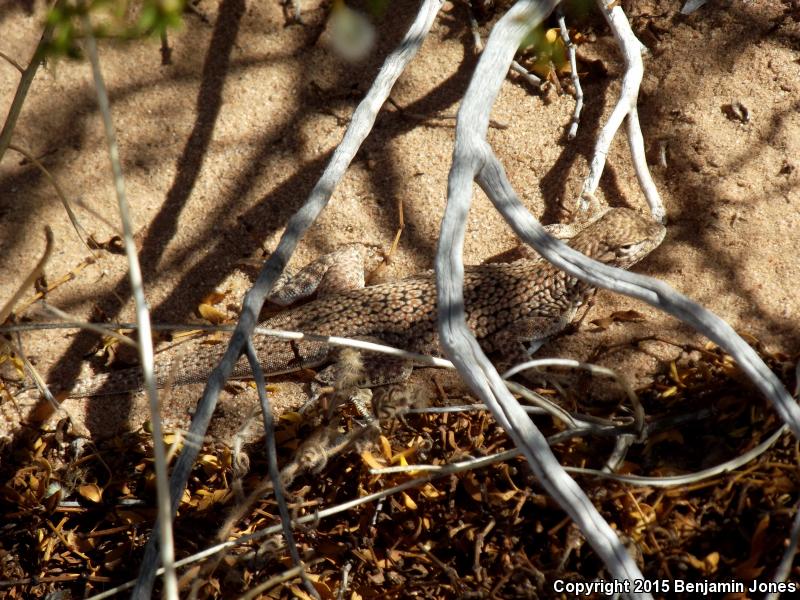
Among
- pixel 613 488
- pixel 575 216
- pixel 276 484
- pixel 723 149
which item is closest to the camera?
pixel 276 484

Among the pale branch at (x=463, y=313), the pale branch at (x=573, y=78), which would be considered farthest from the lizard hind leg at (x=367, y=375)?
the pale branch at (x=573, y=78)

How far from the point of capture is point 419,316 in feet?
12.0

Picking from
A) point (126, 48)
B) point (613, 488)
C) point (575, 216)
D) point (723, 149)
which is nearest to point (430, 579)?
point (613, 488)

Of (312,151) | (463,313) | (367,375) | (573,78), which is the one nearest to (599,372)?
(463,313)

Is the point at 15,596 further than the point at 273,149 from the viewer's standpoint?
No

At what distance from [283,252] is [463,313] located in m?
0.85

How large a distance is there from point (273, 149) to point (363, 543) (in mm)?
2475

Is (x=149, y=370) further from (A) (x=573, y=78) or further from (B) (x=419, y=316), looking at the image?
(A) (x=573, y=78)

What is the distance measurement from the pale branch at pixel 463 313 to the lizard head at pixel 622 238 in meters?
1.36

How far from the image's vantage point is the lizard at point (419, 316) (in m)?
3.65

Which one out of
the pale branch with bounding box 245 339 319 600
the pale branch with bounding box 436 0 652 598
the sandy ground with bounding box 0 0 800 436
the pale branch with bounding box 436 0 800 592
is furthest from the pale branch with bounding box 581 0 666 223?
the pale branch with bounding box 245 339 319 600

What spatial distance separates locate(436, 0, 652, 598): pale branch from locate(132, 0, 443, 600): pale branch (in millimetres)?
498

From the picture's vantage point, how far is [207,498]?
3.05 meters

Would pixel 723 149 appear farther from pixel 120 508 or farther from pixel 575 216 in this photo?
pixel 120 508
